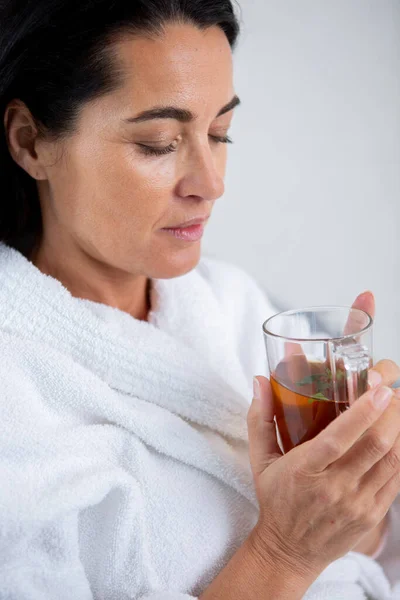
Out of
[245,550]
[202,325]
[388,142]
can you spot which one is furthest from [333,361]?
[388,142]

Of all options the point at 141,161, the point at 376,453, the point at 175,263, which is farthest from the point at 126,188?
the point at 376,453

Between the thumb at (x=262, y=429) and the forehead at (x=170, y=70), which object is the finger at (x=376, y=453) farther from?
the forehead at (x=170, y=70)

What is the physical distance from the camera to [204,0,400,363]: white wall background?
1.70 meters

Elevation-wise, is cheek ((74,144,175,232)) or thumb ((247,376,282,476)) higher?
cheek ((74,144,175,232))

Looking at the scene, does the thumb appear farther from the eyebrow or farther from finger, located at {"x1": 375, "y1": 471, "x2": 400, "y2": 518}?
the eyebrow

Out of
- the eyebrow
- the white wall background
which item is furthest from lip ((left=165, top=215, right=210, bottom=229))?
the white wall background

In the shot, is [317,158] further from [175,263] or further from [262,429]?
[262,429]

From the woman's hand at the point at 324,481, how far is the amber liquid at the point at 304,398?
0.13ft

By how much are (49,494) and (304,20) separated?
132cm

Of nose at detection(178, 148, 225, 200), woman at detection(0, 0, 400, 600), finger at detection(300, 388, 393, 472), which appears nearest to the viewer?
finger at detection(300, 388, 393, 472)

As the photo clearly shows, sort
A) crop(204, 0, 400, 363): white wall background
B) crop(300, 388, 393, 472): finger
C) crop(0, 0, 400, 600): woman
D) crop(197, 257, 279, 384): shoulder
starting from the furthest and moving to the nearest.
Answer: crop(204, 0, 400, 363): white wall background → crop(197, 257, 279, 384): shoulder → crop(0, 0, 400, 600): woman → crop(300, 388, 393, 472): finger

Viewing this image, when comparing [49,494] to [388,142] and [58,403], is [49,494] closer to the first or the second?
[58,403]

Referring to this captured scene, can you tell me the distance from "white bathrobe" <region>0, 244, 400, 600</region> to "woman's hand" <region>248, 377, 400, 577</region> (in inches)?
4.5

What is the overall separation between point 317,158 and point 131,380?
3.15ft
